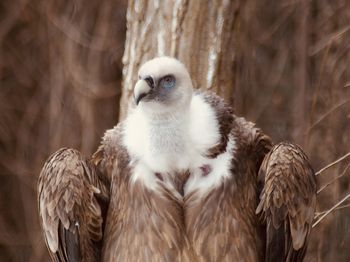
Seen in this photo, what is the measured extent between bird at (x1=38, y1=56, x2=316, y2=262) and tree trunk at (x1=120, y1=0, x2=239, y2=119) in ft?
2.07

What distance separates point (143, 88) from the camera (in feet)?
12.4

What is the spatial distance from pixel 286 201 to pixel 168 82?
0.76 metres

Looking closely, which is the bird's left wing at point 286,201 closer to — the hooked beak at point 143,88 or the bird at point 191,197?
the bird at point 191,197

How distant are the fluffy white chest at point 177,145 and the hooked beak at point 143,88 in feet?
0.55

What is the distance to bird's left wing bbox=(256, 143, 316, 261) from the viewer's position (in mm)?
4090

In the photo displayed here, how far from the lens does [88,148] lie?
7660mm

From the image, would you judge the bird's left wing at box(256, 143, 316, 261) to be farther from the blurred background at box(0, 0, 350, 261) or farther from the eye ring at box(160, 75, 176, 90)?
the blurred background at box(0, 0, 350, 261)

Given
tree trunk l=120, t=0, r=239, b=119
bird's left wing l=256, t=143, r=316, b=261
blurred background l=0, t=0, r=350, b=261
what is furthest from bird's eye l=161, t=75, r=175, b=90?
blurred background l=0, t=0, r=350, b=261

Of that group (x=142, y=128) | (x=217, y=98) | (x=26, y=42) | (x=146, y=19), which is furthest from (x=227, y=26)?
(x=26, y=42)

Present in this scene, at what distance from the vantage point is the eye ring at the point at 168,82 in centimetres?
386

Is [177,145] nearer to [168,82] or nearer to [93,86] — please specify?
[168,82]

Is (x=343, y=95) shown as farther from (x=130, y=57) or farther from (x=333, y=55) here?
(x=130, y=57)

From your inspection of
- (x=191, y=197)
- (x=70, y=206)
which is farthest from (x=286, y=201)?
(x=70, y=206)

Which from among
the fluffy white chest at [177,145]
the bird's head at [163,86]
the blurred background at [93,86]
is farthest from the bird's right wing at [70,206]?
the blurred background at [93,86]
